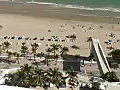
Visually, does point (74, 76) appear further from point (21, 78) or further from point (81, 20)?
point (81, 20)

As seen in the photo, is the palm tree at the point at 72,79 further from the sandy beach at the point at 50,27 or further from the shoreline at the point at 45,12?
the shoreline at the point at 45,12

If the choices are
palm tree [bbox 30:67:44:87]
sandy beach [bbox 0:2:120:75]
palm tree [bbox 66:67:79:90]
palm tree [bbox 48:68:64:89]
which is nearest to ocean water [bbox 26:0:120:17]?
sandy beach [bbox 0:2:120:75]

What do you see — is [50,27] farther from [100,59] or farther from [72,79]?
[72,79]

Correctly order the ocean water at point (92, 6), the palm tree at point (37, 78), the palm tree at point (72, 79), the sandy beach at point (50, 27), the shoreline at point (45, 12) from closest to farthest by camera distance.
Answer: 1. the palm tree at point (37, 78)
2. the palm tree at point (72, 79)
3. the sandy beach at point (50, 27)
4. the shoreline at point (45, 12)
5. the ocean water at point (92, 6)

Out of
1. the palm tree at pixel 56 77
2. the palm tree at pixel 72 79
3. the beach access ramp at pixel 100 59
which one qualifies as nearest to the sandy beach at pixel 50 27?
the beach access ramp at pixel 100 59

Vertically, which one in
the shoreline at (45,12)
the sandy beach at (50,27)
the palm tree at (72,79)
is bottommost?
the palm tree at (72,79)

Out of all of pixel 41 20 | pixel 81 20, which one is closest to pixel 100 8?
pixel 81 20
